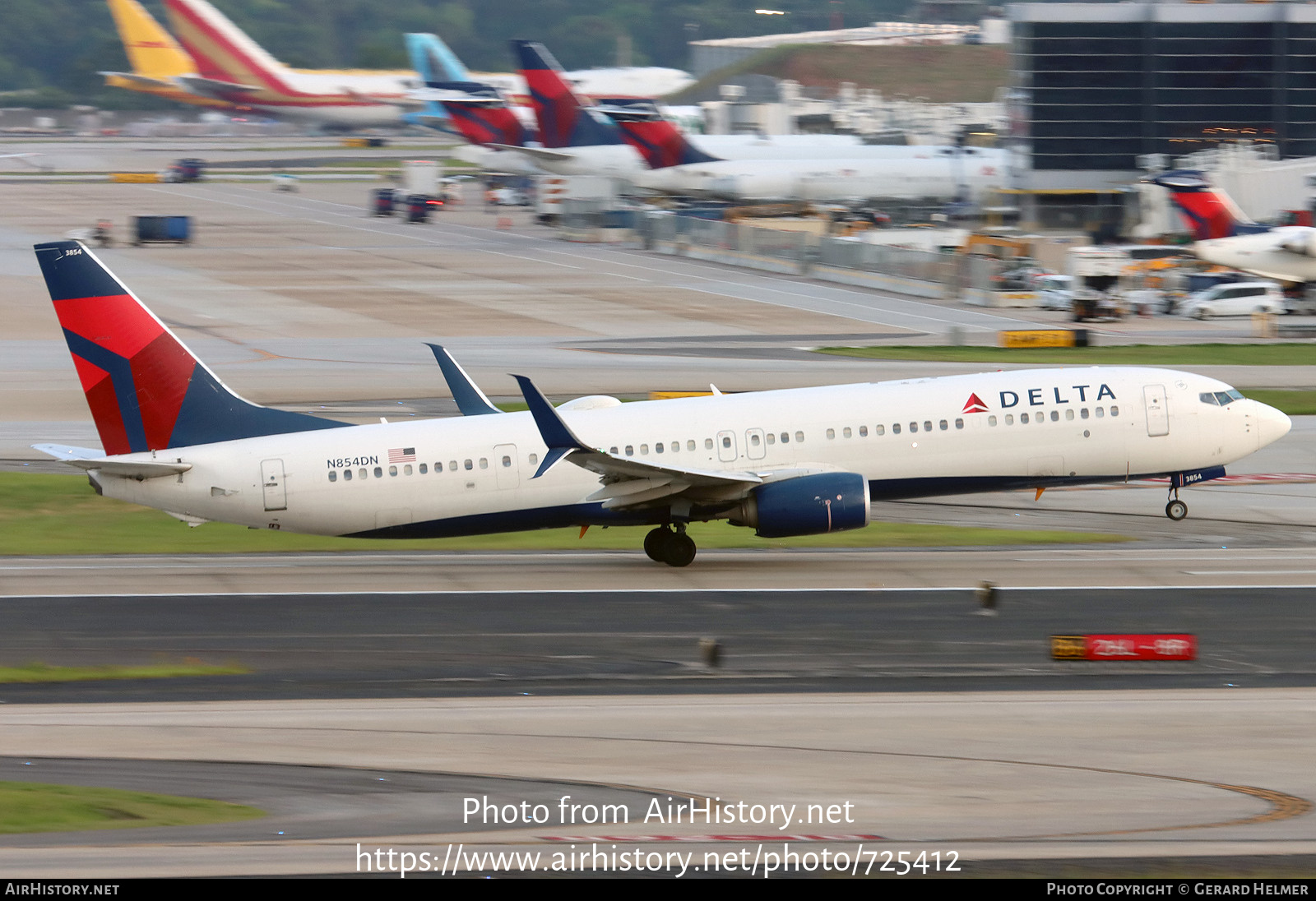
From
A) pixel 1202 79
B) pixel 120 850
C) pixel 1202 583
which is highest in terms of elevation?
pixel 1202 79

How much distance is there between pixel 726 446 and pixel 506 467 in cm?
471

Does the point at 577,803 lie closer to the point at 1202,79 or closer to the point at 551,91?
the point at 551,91

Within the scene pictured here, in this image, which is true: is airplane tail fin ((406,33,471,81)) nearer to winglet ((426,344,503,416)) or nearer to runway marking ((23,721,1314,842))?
winglet ((426,344,503,416))

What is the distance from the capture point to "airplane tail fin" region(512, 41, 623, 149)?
12319 cm

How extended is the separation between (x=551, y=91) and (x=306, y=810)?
112 m

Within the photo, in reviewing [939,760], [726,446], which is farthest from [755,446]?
[939,760]

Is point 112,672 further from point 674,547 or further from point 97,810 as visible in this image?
point 674,547

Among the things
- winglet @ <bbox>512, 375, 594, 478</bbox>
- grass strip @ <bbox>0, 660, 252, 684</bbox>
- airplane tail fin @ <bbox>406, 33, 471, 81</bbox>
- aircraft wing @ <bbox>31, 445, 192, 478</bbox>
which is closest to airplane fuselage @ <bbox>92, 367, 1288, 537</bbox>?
aircraft wing @ <bbox>31, 445, 192, 478</bbox>

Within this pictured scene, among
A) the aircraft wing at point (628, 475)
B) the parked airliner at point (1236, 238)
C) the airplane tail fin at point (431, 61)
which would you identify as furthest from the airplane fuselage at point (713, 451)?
the airplane tail fin at point (431, 61)

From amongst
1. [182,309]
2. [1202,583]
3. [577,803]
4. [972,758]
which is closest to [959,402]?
[1202,583]

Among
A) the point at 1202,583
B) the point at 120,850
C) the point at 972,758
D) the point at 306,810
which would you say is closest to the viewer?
the point at 120,850

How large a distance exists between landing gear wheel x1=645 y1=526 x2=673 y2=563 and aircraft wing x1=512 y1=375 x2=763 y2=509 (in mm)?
1616

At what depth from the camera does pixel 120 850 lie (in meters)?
16.9

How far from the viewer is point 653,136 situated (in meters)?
126
